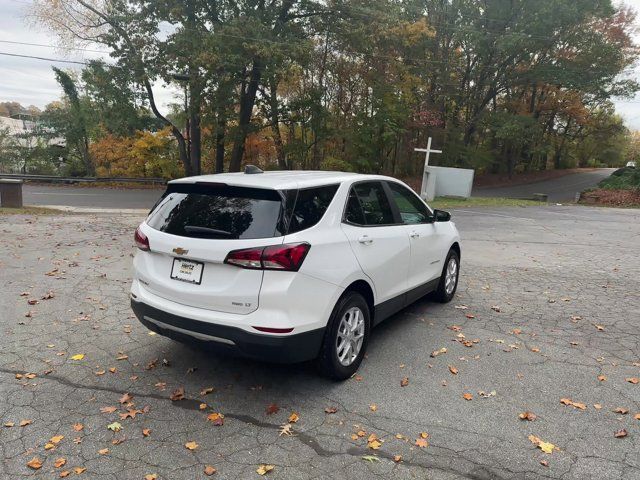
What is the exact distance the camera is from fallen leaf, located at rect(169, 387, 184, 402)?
→ 3412mm

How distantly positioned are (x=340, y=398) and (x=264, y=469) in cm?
96

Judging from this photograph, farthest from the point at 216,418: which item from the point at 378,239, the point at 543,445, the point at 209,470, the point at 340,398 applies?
the point at 543,445

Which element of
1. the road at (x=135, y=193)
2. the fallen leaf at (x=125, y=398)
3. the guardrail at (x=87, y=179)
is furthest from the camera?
the guardrail at (x=87, y=179)

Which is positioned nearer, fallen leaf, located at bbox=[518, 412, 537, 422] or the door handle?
fallen leaf, located at bbox=[518, 412, 537, 422]

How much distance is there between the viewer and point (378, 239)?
4.07 meters

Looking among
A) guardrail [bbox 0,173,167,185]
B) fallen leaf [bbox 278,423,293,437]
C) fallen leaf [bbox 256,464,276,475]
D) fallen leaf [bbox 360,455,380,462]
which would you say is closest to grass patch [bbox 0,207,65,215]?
fallen leaf [bbox 278,423,293,437]

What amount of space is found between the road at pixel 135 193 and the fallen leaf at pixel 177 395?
16.2m

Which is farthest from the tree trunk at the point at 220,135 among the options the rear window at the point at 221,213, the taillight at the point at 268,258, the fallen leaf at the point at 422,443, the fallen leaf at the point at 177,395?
the fallen leaf at the point at 422,443

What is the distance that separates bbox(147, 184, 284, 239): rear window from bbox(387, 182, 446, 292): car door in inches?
69.9

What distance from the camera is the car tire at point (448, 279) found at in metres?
5.68

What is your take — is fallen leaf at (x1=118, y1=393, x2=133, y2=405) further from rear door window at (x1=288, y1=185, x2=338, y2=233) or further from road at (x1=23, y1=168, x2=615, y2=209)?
road at (x1=23, y1=168, x2=615, y2=209)

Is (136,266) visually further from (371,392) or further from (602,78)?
(602,78)

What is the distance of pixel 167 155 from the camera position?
32.8 m

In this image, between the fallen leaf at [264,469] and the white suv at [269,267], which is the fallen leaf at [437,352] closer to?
the white suv at [269,267]
